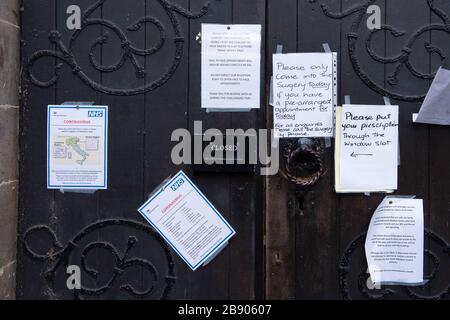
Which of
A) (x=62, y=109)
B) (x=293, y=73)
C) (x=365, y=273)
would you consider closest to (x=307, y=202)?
(x=365, y=273)

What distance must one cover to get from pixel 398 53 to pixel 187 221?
1.29m

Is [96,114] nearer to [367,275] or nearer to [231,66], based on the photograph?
[231,66]

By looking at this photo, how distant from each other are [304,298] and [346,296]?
0.20 metres

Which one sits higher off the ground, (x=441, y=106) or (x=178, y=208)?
(x=441, y=106)

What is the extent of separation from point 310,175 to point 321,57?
0.56 meters

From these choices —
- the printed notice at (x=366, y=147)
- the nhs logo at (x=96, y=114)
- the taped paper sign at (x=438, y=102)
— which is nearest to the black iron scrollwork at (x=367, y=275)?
the printed notice at (x=366, y=147)

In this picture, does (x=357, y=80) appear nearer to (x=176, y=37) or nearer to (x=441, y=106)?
(x=441, y=106)

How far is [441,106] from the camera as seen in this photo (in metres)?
2.44

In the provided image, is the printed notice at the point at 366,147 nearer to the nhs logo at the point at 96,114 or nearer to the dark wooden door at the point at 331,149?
the dark wooden door at the point at 331,149

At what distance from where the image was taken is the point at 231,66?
2.45 metres

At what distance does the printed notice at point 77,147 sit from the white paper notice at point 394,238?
51.8 inches

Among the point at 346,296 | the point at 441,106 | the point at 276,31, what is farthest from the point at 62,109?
the point at 441,106

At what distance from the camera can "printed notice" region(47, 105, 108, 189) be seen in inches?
97.1
